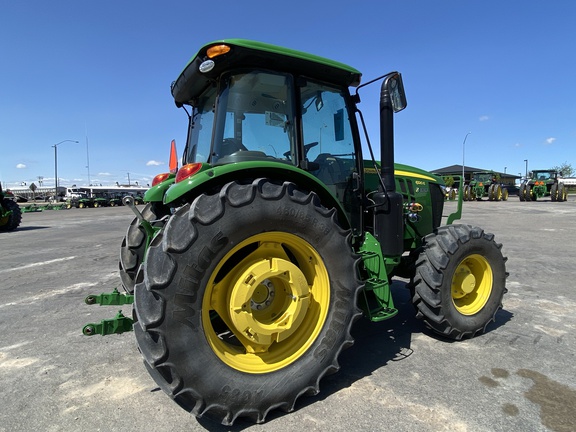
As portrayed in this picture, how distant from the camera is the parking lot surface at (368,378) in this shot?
7.11 ft

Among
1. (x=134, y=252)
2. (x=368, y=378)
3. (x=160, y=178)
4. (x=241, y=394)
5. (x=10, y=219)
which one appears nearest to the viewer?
(x=241, y=394)

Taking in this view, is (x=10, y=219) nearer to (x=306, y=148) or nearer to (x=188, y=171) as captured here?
(x=188, y=171)

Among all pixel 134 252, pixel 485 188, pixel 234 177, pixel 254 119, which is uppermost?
pixel 485 188

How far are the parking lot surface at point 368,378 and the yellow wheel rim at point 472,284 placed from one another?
31 cm

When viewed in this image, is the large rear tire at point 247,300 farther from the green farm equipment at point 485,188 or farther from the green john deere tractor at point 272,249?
the green farm equipment at point 485,188

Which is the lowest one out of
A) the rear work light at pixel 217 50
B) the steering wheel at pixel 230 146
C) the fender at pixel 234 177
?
the fender at pixel 234 177

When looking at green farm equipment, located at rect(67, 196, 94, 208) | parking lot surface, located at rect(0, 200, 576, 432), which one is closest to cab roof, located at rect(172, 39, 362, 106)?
parking lot surface, located at rect(0, 200, 576, 432)

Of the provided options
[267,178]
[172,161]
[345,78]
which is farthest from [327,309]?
[172,161]

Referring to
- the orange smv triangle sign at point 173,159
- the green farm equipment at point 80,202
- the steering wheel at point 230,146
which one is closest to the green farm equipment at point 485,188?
the orange smv triangle sign at point 173,159

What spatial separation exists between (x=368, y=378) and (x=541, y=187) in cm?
3496

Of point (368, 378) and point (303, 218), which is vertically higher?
point (303, 218)

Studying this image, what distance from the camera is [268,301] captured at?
2.48 metres

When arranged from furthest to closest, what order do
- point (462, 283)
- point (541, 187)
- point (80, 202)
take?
1. point (80, 202)
2. point (541, 187)
3. point (462, 283)

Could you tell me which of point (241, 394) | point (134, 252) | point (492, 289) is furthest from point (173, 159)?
point (492, 289)
